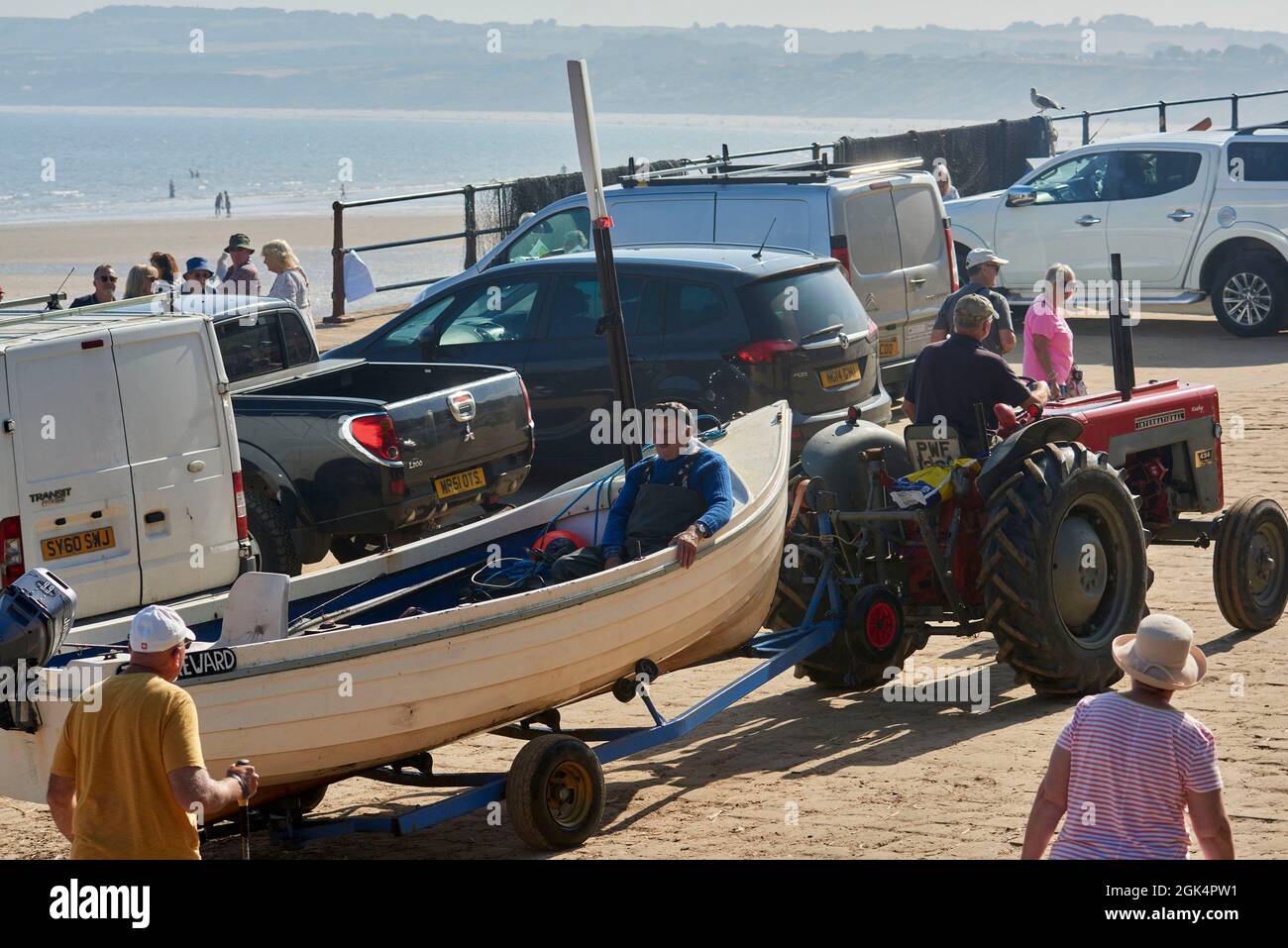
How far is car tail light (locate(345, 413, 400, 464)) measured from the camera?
33.1ft

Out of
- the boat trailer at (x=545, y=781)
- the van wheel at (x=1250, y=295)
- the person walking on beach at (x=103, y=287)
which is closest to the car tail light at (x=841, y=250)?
the person walking on beach at (x=103, y=287)

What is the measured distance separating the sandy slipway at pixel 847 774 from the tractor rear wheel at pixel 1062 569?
289mm

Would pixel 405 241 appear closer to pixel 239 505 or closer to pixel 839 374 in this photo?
pixel 839 374

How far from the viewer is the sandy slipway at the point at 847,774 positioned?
257 inches

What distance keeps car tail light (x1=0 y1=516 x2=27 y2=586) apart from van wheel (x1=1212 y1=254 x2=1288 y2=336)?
15.4 metres

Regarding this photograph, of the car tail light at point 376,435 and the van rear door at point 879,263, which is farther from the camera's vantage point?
the van rear door at point 879,263

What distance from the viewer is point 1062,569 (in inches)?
314

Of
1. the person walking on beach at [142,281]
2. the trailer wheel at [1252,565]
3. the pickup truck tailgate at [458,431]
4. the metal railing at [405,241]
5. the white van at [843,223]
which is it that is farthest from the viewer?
the metal railing at [405,241]

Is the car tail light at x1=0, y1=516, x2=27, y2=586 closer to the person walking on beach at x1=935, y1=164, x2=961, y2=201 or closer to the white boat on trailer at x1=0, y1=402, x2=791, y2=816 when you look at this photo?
the white boat on trailer at x1=0, y1=402, x2=791, y2=816

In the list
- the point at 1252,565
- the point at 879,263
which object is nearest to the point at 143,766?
the point at 1252,565

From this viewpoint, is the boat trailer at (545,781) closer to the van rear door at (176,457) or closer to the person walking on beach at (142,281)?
the van rear door at (176,457)
